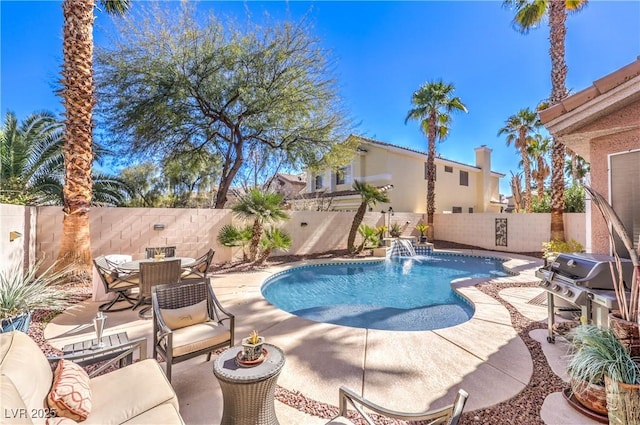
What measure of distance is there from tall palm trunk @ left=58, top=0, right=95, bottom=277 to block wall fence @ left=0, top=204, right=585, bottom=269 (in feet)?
3.81

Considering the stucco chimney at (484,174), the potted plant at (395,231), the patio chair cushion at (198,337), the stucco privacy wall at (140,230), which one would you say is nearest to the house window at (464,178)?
the stucco chimney at (484,174)

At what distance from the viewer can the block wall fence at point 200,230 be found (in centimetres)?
804

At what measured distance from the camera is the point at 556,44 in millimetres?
11711

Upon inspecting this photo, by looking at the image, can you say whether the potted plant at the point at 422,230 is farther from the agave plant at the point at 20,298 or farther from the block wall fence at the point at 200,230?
the agave plant at the point at 20,298

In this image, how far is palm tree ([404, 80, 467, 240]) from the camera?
17.1m

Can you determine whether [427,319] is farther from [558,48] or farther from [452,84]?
[452,84]

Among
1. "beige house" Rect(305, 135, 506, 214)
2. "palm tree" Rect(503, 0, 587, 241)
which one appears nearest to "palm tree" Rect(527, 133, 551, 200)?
"beige house" Rect(305, 135, 506, 214)

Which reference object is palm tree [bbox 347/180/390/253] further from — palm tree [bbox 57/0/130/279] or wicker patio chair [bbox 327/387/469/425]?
wicker patio chair [bbox 327/387/469/425]

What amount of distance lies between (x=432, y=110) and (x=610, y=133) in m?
13.7

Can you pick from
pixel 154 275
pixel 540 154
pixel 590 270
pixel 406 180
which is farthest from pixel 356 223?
pixel 540 154

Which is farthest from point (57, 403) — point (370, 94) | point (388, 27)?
point (370, 94)

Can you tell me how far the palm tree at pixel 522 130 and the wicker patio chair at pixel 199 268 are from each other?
21949 mm

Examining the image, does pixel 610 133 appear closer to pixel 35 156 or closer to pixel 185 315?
pixel 185 315

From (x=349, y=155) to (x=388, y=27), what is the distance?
6015 mm
